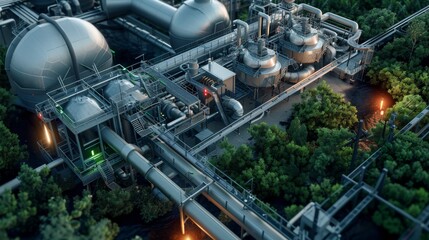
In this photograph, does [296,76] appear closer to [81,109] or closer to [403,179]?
[403,179]

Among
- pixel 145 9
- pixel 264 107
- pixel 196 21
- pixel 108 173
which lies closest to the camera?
pixel 108 173

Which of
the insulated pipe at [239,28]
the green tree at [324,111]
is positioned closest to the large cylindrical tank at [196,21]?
the insulated pipe at [239,28]

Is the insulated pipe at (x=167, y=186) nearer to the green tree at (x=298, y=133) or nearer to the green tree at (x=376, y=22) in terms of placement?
the green tree at (x=298, y=133)

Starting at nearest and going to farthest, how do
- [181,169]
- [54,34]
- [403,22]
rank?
1. [181,169]
2. [54,34]
3. [403,22]

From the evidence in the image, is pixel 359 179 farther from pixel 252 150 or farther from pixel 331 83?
pixel 331 83

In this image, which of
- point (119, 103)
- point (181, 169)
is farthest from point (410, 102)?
point (119, 103)

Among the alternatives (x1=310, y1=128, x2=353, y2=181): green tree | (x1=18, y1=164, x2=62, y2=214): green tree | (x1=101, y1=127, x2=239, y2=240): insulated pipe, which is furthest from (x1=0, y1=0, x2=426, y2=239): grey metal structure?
(x1=310, y1=128, x2=353, y2=181): green tree

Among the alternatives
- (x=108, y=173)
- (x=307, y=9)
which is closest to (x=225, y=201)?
(x=108, y=173)
